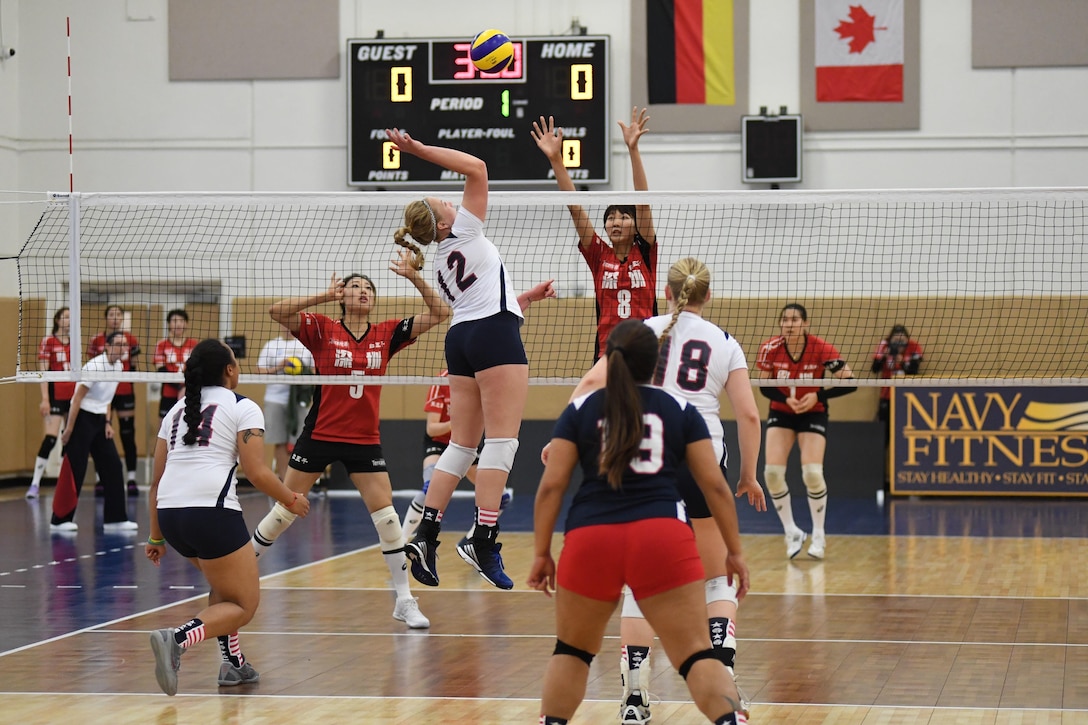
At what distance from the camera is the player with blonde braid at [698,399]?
18.4ft

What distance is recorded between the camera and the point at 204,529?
620 cm

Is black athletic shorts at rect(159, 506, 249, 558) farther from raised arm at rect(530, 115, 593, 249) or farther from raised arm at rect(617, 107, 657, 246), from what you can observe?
raised arm at rect(617, 107, 657, 246)

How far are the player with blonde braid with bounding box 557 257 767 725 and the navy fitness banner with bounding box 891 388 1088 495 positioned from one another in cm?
1100

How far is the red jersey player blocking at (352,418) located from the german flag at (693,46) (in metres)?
11.0

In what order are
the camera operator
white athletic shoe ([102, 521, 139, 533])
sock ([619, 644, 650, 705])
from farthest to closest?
the camera operator, white athletic shoe ([102, 521, 139, 533]), sock ([619, 644, 650, 705])

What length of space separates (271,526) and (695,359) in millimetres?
3450

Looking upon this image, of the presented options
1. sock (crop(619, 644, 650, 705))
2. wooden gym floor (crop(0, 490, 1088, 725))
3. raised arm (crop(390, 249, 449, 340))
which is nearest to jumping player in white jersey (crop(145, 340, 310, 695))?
wooden gym floor (crop(0, 490, 1088, 725))

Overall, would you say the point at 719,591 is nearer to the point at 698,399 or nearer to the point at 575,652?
the point at 698,399

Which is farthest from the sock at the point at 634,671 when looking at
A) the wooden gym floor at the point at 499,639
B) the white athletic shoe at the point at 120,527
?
the white athletic shoe at the point at 120,527

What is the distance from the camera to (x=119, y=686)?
656cm

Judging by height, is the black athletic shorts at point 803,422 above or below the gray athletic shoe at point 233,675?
above

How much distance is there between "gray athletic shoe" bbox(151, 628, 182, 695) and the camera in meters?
6.05

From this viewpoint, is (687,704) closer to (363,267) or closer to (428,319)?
(428,319)

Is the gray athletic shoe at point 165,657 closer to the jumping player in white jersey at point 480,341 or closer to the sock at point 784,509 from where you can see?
the jumping player in white jersey at point 480,341
